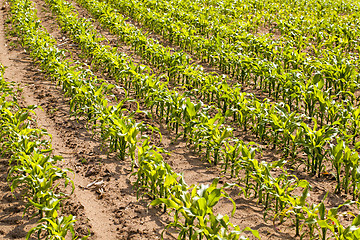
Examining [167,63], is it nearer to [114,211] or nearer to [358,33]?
[114,211]

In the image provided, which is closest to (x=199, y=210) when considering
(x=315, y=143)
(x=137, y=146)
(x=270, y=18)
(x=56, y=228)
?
(x=56, y=228)

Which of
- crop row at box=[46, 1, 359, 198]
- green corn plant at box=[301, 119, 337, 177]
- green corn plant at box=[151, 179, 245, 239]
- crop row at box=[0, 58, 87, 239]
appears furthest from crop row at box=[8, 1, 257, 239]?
green corn plant at box=[301, 119, 337, 177]

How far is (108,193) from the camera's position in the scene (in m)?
4.31

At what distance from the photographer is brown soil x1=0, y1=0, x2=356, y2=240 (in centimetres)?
378

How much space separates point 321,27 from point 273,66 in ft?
15.5

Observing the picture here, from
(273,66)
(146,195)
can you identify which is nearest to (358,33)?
(273,66)

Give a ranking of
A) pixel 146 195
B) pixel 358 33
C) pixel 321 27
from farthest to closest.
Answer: pixel 321 27
pixel 358 33
pixel 146 195

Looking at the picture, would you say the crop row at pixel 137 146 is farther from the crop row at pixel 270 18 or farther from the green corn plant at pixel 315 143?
the crop row at pixel 270 18

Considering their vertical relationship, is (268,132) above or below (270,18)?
below

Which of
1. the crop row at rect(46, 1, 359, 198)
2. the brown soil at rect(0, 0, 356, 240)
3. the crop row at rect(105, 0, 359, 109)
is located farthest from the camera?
the crop row at rect(105, 0, 359, 109)

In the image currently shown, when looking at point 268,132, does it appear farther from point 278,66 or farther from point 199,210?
point 199,210

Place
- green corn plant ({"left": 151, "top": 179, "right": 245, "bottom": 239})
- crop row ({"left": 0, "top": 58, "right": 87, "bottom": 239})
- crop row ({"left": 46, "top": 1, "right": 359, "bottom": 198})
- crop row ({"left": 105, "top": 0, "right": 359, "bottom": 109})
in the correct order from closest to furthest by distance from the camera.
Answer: green corn plant ({"left": 151, "top": 179, "right": 245, "bottom": 239}) → crop row ({"left": 0, "top": 58, "right": 87, "bottom": 239}) → crop row ({"left": 46, "top": 1, "right": 359, "bottom": 198}) → crop row ({"left": 105, "top": 0, "right": 359, "bottom": 109})

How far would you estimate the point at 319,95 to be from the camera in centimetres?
572

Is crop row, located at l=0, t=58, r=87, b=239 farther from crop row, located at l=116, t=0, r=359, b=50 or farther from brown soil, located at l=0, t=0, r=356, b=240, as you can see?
crop row, located at l=116, t=0, r=359, b=50
